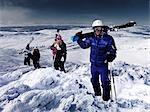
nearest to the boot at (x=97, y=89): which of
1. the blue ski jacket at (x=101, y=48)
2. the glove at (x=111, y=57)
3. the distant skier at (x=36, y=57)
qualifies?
the blue ski jacket at (x=101, y=48)

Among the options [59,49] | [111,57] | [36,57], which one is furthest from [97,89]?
[36,57]

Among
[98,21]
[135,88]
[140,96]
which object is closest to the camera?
[98,21]

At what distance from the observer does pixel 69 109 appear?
875cm

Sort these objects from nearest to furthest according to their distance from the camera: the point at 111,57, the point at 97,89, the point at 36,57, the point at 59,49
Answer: the point at 111,57 → the point at 97,89 → the point at 59,49 → the point at 36,57

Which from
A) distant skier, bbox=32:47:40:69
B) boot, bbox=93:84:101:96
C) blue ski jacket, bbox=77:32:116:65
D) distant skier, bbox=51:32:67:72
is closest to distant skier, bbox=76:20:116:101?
blue ski jacket, bbox=77:32:116:65

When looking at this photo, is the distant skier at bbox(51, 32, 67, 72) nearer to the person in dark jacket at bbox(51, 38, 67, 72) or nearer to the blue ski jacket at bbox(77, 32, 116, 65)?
the person in dark jacket at bbox(51, 38, 67, 72)

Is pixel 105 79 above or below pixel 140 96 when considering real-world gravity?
above

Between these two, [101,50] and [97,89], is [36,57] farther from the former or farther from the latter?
[101,50]

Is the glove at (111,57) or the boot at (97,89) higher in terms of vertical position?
the glove at (111,57)

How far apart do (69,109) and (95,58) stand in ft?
4.90

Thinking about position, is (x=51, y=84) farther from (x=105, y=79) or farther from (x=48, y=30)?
(x=48, y=30)

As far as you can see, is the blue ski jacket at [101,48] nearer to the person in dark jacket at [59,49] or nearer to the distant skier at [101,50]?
the distant skier at [101,50]

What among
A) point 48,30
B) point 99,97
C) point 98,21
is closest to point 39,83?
point 99,97

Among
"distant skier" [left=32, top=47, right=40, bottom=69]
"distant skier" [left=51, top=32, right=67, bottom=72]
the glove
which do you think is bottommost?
"distant skier" [left=32, top=47, right=40, bottom=69]
